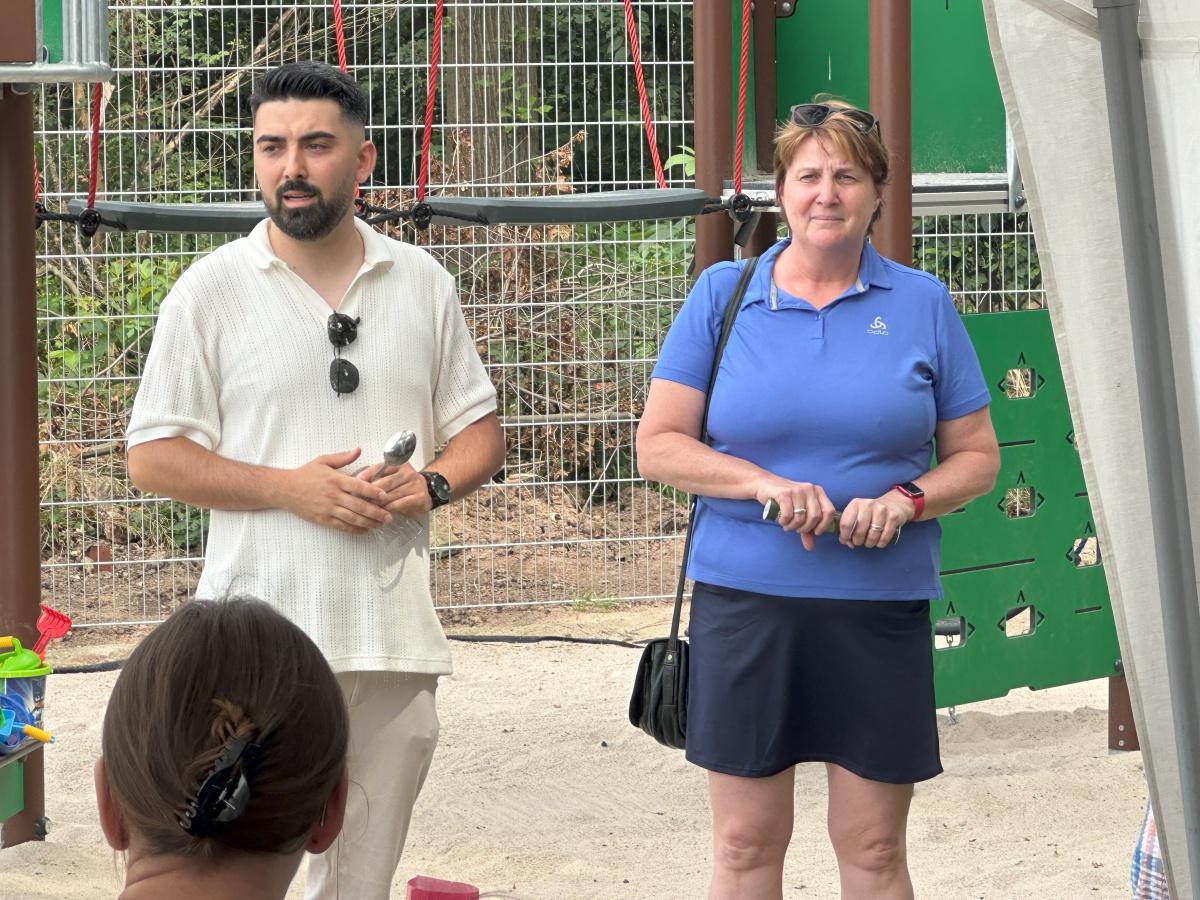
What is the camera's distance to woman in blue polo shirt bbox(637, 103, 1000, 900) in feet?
8.97

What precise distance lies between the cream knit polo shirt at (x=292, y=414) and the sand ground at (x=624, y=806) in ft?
4.55

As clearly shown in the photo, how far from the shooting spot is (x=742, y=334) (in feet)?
9.24

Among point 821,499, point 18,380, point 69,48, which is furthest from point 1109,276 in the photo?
point 18,380

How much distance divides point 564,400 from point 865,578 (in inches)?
183

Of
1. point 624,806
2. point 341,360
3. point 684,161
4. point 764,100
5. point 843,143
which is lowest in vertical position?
point 624,806

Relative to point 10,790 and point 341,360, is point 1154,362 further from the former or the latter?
point 10,790

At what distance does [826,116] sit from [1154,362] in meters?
1.32

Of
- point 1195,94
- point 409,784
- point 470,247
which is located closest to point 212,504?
point 409,784

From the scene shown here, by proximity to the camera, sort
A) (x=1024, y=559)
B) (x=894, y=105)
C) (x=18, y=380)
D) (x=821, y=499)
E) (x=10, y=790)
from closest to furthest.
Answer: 1. (x=821, y=499)
2. (x=10, y=790)
3. (x=18, y=380)
4. (x=894, y=105)
5. (x=1024, y=559)

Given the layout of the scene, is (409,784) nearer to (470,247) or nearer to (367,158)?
(367,158)

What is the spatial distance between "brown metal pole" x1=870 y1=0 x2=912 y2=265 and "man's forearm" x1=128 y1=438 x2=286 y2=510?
2.13 metres

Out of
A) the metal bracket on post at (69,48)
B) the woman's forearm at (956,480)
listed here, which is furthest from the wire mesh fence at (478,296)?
the woman's forearm at (956,480)

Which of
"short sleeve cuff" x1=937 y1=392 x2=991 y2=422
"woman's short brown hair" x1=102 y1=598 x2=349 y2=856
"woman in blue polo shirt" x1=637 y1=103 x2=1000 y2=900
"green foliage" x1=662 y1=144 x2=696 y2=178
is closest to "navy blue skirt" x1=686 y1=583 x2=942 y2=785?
"woman in blue polo shirt" x1=637 y1=103 x2=1000 y2=900

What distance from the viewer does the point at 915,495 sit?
2709 millimetres
